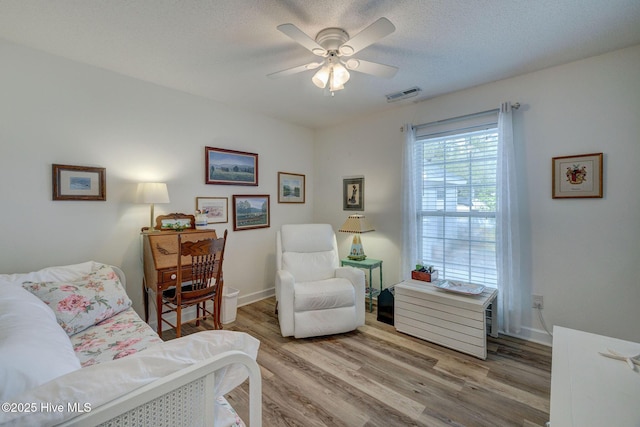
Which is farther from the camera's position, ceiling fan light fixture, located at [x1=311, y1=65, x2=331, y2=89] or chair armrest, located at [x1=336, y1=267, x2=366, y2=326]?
chair armrest, located at [x1=336, y1=267, x2=366, y2=326]

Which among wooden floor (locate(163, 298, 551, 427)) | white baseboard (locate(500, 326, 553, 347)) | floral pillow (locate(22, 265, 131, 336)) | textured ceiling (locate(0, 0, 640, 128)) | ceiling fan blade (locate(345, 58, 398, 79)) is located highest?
textured ceiling (locate(0, 0, 640, 128))

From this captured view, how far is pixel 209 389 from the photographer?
32.1 inches

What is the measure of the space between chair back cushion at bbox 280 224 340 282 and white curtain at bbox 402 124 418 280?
2.63ft

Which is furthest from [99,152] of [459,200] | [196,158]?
[459,200]

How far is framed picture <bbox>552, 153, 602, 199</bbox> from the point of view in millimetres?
2172

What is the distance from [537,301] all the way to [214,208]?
3330 millimetres

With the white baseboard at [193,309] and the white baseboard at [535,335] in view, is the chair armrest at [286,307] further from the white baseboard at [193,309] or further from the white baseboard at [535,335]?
the white baseboard at [535,335]

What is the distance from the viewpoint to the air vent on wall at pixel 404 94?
278 cm

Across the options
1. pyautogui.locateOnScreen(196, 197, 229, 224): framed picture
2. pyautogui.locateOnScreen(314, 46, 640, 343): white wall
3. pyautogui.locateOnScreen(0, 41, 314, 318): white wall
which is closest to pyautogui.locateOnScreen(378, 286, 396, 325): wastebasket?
pyautogui.locateOnScreen(314, 46, 640, 343): white wall

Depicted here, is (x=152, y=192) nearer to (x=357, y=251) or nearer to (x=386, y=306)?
(x=357, y=251)

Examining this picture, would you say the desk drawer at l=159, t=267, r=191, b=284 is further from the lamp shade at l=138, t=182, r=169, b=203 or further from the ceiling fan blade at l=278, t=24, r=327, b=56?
the ceiling fan blade at l=278, t=24, r=327, b=56

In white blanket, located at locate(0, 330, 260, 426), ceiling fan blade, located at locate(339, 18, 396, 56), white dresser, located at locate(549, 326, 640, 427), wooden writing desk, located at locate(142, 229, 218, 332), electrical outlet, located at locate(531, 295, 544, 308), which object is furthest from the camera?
electrical outlet, located at locate(531, 295, 544, 308)

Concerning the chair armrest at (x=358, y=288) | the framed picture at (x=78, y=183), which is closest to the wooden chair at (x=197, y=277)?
the framed picture at (x=78, y=183)

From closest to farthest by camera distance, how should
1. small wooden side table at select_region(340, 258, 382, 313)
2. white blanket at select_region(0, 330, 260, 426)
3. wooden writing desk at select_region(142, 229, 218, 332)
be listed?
white blanket at select_region(0, 330, 260, 426) < wooden writing desk at select_region(142, 229, 218, 332) < small wooden side table at select_region(340, 258, 382, 313)
